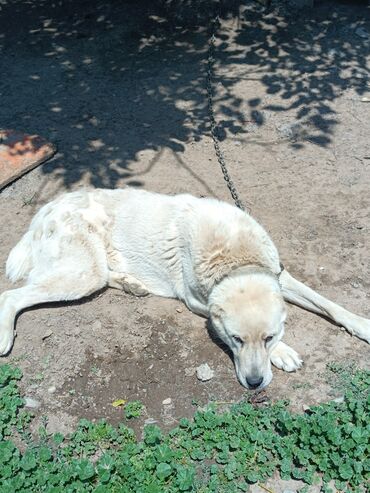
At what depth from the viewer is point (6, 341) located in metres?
4.74

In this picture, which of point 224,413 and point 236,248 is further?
point 236,248

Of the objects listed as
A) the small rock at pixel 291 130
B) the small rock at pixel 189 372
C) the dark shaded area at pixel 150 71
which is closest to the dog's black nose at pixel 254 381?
the small rock at pixel 189 372

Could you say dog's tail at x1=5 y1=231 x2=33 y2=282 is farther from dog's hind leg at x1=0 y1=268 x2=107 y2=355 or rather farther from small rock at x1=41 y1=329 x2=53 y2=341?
small rock at x1=41 y1=329 x2=53 y2=341

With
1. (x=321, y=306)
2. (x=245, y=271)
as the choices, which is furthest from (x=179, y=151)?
(x=245, y=271)

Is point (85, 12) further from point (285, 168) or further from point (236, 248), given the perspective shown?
point (236, 248)

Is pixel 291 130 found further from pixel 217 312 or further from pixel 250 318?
pixel 250 318

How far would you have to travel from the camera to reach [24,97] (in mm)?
8352

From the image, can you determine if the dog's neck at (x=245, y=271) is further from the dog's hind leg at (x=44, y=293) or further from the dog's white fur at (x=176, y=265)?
the dog's hind leg at (x=44, y=293)

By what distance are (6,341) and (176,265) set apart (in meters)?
1.48

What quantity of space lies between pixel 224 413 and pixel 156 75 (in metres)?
5.90

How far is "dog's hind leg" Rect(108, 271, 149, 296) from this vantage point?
530 centimetres

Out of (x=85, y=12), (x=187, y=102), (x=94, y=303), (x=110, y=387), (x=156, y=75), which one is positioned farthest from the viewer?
(x=85, y=12)

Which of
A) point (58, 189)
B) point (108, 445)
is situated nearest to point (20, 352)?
point (108, 445)

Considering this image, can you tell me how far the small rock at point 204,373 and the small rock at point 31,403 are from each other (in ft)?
3.87
